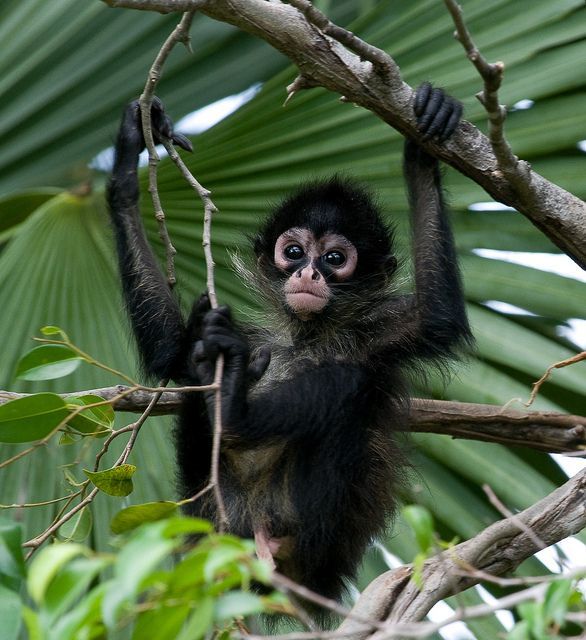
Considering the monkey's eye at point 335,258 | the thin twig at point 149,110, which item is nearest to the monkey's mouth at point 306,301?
the monkey's eye at point 335,258

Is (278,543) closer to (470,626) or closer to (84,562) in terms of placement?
(470,626)

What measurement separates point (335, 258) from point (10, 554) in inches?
89.9

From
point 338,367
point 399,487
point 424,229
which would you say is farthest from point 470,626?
point 424,229

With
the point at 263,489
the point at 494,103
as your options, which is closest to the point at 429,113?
the point at 494,103

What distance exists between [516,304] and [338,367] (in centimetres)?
82

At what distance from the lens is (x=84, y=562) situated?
1238mm

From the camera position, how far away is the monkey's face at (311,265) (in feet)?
11.8

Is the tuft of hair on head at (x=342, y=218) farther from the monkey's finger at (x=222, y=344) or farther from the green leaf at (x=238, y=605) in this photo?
the green leaf at (x=238, y=605)

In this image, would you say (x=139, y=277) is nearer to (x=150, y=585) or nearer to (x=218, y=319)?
(x=218, y=319)

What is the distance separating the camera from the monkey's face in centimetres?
359

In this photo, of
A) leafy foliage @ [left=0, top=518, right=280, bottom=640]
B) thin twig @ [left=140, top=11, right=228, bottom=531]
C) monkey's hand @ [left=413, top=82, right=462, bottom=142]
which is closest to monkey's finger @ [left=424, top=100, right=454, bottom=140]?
monkey's hand @ [left=413, top=82, right=462, bottom=142]

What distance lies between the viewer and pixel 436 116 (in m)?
2.86

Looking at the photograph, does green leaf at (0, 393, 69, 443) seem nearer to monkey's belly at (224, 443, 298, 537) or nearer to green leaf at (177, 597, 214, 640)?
green leaf at (177, 597, 214, 640)

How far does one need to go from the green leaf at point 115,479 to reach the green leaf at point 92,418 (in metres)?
0.13
